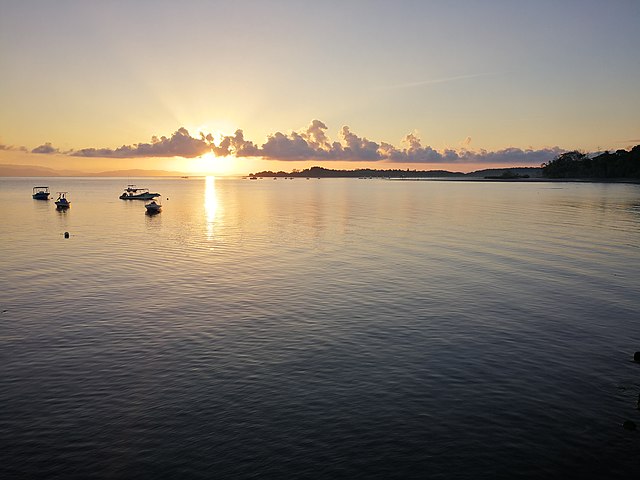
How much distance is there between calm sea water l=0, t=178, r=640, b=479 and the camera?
61.2ft

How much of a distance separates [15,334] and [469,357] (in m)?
31.4

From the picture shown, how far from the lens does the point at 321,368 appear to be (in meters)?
26.9

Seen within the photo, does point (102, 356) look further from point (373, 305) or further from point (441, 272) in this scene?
point (441, 272)

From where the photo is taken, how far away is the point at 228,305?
134 feet

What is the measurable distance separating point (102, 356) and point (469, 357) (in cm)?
2283

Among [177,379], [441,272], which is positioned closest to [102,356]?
[177,379]

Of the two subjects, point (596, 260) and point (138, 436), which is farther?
Result: point (596, 260)

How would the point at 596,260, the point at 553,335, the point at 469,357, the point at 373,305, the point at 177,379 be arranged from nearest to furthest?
1. the point at 177,379
2. the point at 469,357
3. the point at 553,335
4. the point at 373,305
5. the point at 596,260

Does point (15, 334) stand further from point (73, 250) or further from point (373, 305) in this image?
point (73, 250)

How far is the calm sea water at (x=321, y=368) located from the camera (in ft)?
61.2

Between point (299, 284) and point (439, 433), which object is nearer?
point (439, 433)

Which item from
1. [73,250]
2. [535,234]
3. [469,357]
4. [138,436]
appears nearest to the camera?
[138,436]

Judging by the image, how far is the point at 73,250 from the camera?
71.7 m

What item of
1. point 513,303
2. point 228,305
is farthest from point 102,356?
point 513,303
